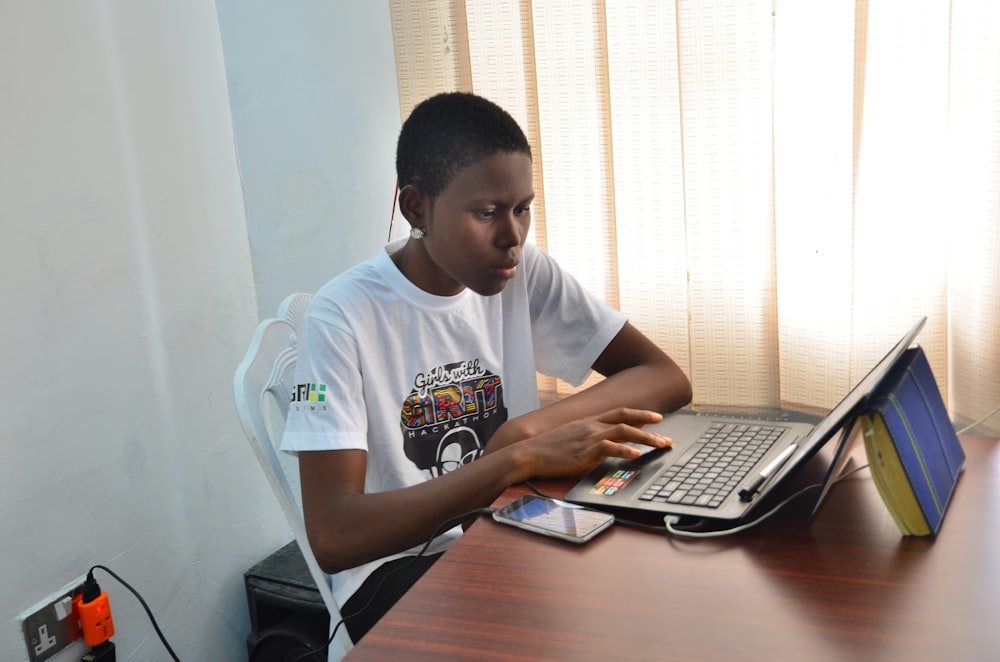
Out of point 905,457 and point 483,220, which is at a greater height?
point 483,220

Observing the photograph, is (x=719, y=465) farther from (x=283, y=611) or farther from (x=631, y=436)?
(x=283, y=611)

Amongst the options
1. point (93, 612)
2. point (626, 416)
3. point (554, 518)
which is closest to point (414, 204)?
point (626, 416)

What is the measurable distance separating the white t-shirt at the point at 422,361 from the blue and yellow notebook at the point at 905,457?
A: 0.60 metres

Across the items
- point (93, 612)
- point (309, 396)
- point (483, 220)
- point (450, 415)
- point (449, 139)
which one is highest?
point (449, 139)

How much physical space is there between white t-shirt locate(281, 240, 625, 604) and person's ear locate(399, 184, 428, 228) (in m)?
0.09

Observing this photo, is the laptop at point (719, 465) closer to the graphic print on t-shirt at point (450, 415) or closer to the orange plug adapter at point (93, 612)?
the graphic print on t-shirt at point (450, 415)

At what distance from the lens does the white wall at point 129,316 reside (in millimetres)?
1386

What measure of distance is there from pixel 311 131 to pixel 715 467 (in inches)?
51.8

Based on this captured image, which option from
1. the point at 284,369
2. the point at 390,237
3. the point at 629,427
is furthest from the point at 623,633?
the point at 390,237

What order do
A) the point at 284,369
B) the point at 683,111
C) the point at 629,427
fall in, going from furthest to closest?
A: the point at 683,111 → the point at 284,369 → the point at 629,427

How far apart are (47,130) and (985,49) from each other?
1578mm

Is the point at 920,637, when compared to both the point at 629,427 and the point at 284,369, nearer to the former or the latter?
the point at 629,427

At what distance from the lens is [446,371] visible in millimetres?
1392

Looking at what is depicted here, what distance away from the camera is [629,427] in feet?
3.58
